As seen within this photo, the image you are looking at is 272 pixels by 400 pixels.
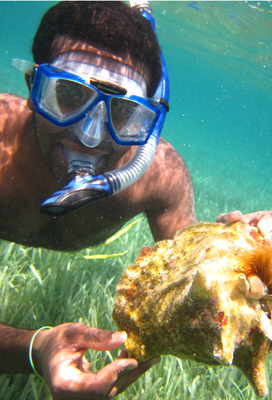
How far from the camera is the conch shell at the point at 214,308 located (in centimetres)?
94

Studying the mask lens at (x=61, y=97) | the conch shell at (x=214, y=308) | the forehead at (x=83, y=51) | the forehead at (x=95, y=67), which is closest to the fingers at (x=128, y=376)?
the conch shell at (x=214, y=308)

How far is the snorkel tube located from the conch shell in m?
0.70

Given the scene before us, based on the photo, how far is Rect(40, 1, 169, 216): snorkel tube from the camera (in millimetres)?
1568

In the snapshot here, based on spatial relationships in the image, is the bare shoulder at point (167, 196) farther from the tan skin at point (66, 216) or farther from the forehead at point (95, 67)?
the forehead at point (95, 67)

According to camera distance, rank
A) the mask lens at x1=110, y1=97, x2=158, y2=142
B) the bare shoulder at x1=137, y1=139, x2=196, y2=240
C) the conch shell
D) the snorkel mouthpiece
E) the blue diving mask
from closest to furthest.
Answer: the conch shell, the snorkel mouthpiece, the blue diving mask, the mask lens at x1=110, y1=97, x2=158, y2=142, the bare shoulder at x1=137, y1=139, x2=196, y2=240

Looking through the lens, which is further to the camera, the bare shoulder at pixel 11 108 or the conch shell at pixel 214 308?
the bare shoulder at pixel 11 108

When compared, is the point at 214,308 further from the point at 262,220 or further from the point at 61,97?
the point at 61,97

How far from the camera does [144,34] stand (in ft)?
6.98

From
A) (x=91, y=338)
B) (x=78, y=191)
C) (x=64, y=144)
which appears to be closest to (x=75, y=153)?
(x=64, y=144)

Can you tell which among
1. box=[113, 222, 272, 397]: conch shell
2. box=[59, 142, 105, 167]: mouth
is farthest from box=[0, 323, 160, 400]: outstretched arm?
box=[59, 142, 105, 167]: mouth

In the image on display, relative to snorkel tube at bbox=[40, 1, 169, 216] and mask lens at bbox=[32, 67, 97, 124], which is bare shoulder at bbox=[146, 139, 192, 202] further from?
mask lens at bbox=[32, 67, 97, 124]

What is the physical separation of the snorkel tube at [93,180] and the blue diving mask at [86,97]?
19cm

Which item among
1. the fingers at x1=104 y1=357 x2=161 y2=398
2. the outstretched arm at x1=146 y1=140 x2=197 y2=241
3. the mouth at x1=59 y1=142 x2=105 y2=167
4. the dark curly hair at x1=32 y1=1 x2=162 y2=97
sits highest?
the dark curly hair at x1=32 y1=1 x2=162 y2=97

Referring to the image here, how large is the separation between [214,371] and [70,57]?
331 centimetres
